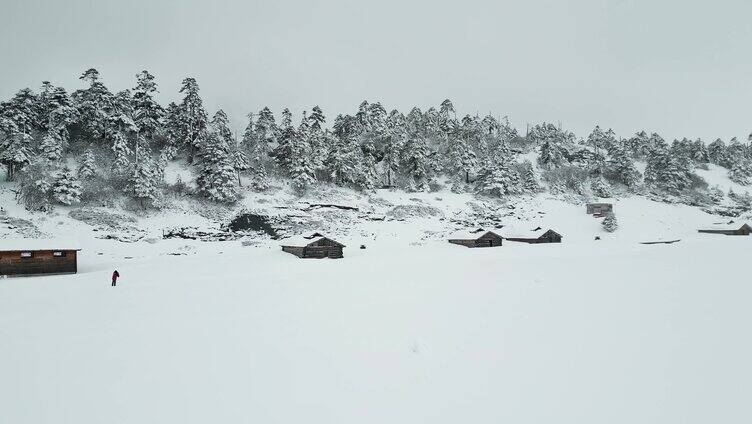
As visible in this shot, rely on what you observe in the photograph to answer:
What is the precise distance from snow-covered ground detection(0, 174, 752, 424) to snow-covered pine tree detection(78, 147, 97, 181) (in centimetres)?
2674

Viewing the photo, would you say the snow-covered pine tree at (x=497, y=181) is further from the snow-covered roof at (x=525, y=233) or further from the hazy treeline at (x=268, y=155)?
the snow-covered roof at (x=525, y=233)

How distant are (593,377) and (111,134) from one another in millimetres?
68569

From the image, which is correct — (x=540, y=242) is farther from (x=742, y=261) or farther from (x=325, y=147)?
(x=325, y=147)

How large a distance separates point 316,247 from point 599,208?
57932 millimetres

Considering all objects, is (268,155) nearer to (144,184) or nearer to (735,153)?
(144,184)

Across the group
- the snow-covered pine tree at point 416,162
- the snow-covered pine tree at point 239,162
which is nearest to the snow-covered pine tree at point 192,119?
the snow-covered pine tree at point 239,162

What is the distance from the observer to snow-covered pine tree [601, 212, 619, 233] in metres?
62.4

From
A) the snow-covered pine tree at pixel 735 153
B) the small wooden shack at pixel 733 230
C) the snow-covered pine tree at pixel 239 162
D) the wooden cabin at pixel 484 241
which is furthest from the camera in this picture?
the snow-covered pine tree at pixel 735 153

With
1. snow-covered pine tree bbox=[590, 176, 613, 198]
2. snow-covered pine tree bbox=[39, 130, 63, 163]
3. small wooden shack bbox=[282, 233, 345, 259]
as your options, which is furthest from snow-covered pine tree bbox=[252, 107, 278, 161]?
snow-covered pine tree bbox=[590, 176, 613, 198]

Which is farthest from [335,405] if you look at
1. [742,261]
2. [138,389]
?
[742,261]

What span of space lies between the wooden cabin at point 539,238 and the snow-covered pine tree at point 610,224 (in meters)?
12.7

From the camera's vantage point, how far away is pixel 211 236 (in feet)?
158

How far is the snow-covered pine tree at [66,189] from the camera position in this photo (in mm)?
45062

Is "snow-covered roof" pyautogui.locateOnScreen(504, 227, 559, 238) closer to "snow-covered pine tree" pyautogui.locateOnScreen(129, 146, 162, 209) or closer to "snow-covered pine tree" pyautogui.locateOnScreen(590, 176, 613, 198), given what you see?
"snow-covered pine tree" pyautogui.locateOnScreen(590, 176, 613, 198)
